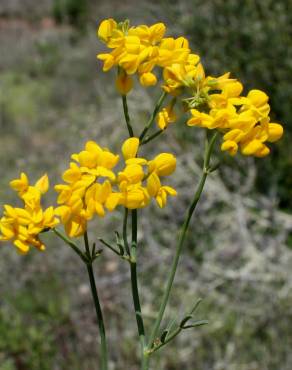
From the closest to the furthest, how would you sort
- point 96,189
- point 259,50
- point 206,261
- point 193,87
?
point 96,189 < point 193,87 < point 206,261 < point 259,50

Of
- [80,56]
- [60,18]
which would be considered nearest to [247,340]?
[80,56]

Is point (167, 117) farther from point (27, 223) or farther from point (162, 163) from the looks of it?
point (27, 223)

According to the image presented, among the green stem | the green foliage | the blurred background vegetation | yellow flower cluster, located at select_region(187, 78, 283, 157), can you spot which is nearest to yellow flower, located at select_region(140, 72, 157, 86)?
yellow flower cluster, located at select_region(187, 78, 283, 157)

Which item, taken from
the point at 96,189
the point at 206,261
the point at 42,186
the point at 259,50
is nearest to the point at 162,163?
the point at 96,189

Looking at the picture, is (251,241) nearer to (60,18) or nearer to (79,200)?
(79,200)

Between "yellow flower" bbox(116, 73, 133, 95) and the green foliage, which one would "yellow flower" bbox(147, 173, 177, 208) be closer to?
"yellow flower" bbox(116, 73, 133, 95)

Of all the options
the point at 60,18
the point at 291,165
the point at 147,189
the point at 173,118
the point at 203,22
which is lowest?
the point at 60,18
